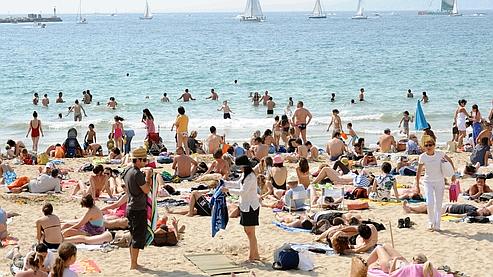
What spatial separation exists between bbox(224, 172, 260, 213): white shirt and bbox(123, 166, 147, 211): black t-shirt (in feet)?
3.23

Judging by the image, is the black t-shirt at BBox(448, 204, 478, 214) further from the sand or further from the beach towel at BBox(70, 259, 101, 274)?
the beach towel at BBox(70, 259, 101, 274)

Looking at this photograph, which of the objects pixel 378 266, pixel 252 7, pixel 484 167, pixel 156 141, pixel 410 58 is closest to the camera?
pixel 378 266

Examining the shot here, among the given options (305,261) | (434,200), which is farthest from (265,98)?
(305,261)

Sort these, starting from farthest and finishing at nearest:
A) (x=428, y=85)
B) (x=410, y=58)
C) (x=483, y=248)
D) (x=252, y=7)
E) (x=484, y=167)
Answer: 1. (x=252, y=7)
2. (x=410, y=58)
3. (x=428, y=85)
4. (x=484, y=167)
5. (x=483, y=248)

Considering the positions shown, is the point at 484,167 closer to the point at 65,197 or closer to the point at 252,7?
the point at 65,197

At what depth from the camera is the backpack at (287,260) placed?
8.93 metres

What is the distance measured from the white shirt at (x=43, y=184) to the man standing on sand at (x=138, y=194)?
5.50 m

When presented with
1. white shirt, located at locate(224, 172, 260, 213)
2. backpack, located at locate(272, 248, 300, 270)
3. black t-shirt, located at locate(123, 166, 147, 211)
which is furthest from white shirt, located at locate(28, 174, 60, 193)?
backpack, located at locate(272, 248, 300, 270)

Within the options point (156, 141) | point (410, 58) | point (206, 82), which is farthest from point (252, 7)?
point (156, 141)

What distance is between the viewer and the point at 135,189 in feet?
27.6

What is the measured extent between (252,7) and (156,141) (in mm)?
140184

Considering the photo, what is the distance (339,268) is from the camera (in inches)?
353

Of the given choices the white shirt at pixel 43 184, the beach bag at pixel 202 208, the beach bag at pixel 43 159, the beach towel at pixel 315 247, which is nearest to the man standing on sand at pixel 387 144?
the beach bag at pixel 43 159

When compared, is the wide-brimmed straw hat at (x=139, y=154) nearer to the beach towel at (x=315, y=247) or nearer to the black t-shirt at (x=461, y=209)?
the beach towel at (x=315, y=247)
